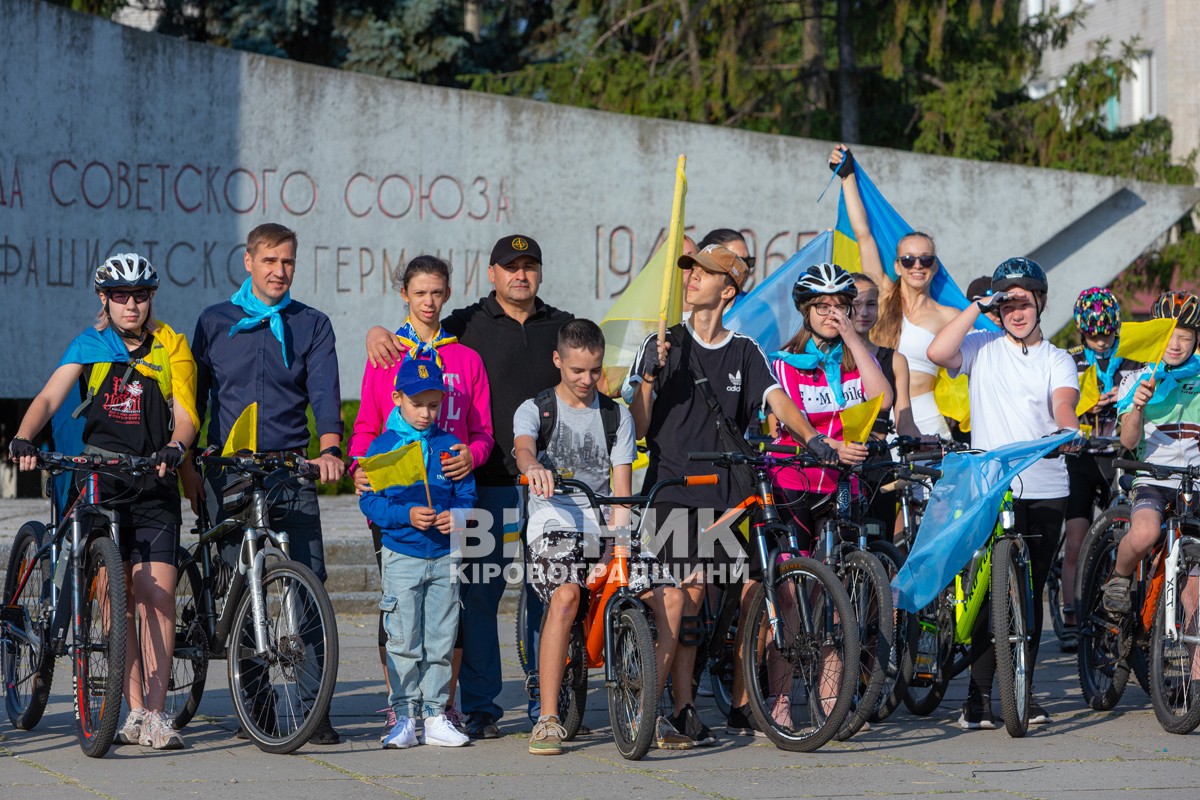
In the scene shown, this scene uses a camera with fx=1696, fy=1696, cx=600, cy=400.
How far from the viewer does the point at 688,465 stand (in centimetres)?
684

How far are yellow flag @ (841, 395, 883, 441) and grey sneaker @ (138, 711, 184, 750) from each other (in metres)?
2.83

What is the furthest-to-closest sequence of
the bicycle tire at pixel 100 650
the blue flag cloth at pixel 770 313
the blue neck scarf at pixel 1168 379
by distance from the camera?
the blue flag cloth at pixel 770 313 → the blue neck scarf at pixel 1168 379 → the bicycle tire at pixel 100 650

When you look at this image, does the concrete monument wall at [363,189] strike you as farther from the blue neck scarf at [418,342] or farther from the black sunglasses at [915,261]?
the blue neck scarf at [418,342]

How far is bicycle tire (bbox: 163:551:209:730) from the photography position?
22.1 feet

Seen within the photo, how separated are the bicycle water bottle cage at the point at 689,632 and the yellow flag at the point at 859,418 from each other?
0.94 metres

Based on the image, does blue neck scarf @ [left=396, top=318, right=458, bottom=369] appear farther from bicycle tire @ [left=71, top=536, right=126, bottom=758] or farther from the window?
the window

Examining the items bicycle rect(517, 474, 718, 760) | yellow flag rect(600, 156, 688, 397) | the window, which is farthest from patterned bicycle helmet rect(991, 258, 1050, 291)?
the window

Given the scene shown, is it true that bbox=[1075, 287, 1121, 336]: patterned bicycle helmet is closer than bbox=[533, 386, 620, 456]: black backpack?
No

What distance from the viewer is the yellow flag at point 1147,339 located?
7445mm

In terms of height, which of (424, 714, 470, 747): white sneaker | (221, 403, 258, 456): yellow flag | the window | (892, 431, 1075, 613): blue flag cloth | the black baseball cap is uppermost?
the window

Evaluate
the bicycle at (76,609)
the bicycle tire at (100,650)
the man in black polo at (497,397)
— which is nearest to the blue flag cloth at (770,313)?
the man in black polo at (497,397)

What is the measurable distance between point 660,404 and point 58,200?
8721mm

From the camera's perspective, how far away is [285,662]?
6352mm

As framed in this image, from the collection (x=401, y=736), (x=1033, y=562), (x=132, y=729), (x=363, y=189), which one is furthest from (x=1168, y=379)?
(x=363, y=189)
